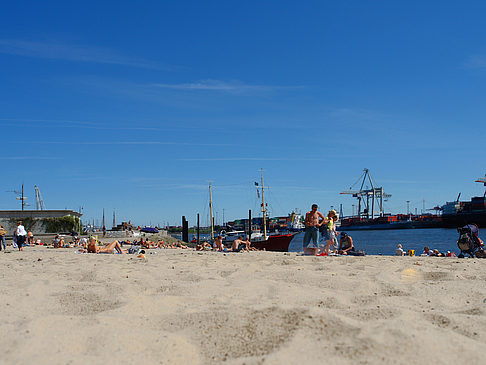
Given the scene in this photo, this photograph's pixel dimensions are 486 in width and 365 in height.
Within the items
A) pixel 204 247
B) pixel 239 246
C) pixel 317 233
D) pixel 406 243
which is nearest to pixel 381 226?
pixel 406 243

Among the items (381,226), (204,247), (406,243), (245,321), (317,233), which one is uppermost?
(317,233)

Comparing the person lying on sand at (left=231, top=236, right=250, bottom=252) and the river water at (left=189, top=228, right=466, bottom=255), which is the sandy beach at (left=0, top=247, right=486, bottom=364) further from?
the river water at (left=189, top=228, right=466, bottom=255)

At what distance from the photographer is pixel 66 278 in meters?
4.53

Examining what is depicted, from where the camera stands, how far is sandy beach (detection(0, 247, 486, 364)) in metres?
2.16

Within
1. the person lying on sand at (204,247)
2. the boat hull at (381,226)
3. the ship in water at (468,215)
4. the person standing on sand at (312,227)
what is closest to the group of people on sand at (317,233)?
the person standing on sand at (312,227)

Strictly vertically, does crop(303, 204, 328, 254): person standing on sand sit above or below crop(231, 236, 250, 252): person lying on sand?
above

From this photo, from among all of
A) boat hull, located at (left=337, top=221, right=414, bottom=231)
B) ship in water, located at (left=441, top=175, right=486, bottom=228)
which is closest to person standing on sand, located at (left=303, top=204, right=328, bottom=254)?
ship in water, located at (left=441, top=175, right=486, bottom=228)

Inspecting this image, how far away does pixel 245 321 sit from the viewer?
8.66 ft

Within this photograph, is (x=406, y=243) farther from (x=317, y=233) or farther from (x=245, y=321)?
(x=245, y=321)

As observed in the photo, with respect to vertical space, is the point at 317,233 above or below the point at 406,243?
above

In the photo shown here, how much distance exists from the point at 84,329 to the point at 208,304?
36.7 inches

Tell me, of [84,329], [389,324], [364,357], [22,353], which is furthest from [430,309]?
[22,353]

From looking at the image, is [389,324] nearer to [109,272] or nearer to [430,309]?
[430,309]

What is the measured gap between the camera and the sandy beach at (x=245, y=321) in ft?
7.08
